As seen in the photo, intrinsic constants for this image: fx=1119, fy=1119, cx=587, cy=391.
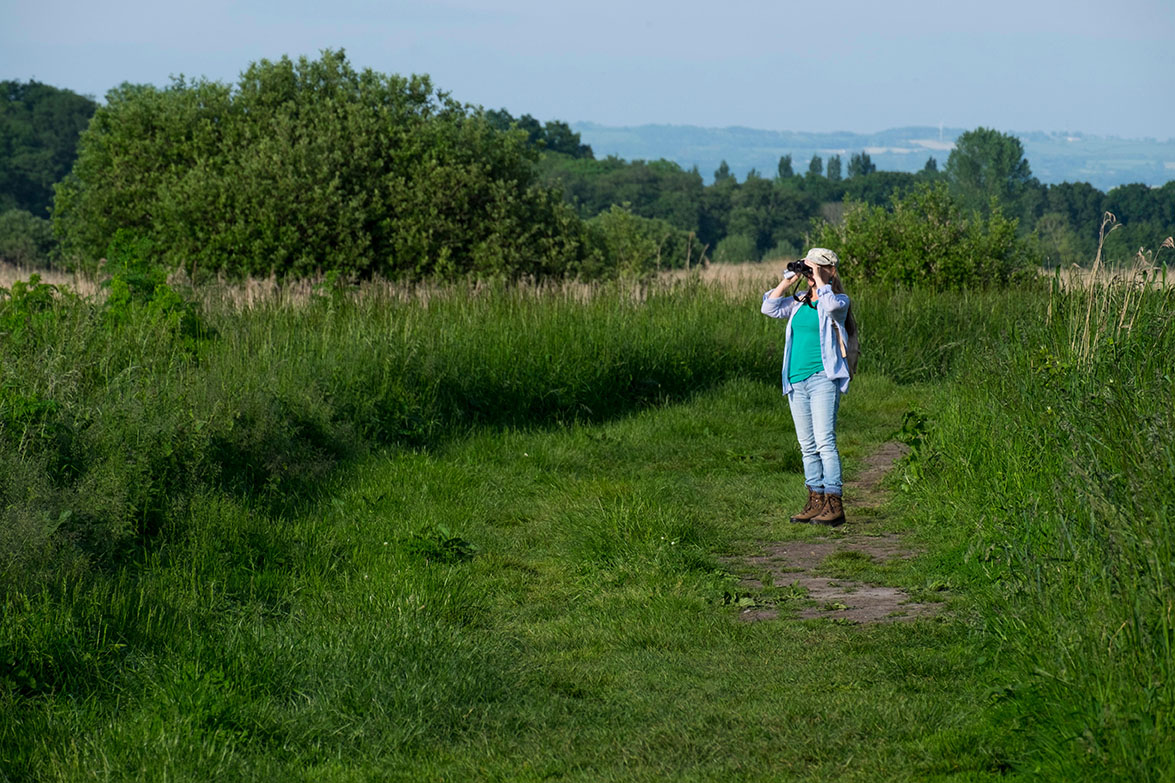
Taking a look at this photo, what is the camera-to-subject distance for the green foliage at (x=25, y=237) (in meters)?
46.1

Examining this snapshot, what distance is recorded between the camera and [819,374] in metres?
8.36

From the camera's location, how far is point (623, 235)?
1983 inches

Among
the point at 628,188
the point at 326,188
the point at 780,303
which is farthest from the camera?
the point at 628,188

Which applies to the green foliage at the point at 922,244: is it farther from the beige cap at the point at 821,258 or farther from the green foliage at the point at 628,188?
the green foliage at the point at 628,188

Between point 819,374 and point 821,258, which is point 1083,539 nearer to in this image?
point 819,374

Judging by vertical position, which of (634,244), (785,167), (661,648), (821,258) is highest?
(785,167)

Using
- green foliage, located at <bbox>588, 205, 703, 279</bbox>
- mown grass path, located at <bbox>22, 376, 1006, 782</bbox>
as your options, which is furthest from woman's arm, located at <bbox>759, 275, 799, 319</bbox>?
green foliage, located at <bbox>588, 205, 703, 279</bbox>

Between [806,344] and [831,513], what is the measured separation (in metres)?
1.28

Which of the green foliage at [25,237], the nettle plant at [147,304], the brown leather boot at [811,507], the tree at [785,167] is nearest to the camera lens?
the brown leather boot at [811,507]

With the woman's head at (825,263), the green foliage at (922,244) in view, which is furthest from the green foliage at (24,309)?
the green foliage at (922,244)

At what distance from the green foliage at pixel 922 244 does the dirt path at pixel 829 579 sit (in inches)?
474

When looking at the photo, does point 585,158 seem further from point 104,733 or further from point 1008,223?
point 104,733

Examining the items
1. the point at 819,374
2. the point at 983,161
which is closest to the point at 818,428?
the point at 819,374

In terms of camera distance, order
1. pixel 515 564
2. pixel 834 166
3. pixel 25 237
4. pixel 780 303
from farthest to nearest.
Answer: pixel 834 166
pixel 25 237
pixel 780 303
pixel 515 564
